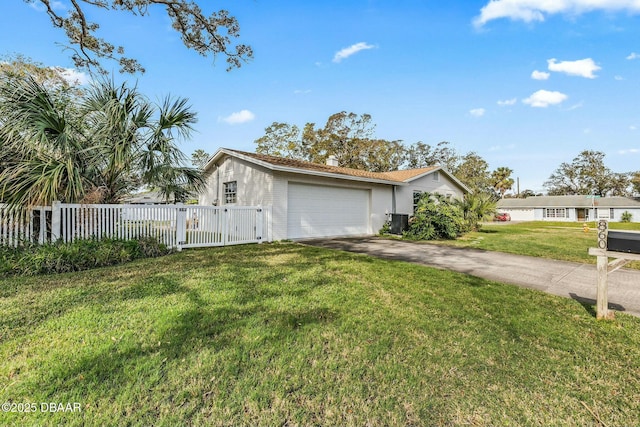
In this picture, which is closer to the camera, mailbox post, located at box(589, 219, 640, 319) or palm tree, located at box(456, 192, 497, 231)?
mailbox post, located at box(589, 219, 640, 319)

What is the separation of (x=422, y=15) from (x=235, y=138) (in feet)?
38.8

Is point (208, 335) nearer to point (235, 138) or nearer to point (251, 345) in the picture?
point (251, 345)

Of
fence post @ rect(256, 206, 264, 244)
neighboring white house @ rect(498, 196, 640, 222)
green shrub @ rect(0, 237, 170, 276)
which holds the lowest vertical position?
green shrub @ rect(0, 237, 170, 276)

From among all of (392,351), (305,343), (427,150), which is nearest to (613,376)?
(392,351)

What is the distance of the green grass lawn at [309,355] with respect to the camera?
2.04m

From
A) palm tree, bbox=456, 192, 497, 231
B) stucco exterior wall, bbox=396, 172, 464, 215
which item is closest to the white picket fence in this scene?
stucco exterior wall, bbox=396, 172, 464, 215

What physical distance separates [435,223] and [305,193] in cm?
601

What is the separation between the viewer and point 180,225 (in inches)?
318

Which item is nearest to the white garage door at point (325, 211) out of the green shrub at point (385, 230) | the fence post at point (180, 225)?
the green shrub at point (385, 230)

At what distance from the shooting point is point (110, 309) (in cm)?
354

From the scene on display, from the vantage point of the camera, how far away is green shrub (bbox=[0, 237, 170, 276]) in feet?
16.9

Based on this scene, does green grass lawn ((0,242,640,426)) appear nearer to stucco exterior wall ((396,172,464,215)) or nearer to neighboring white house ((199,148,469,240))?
neighboring white house ((199,148,469,240))

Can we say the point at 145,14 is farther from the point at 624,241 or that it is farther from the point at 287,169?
the point at 624,241

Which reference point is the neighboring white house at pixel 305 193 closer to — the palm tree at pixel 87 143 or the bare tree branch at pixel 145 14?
the palm tree at pixel 87 143
